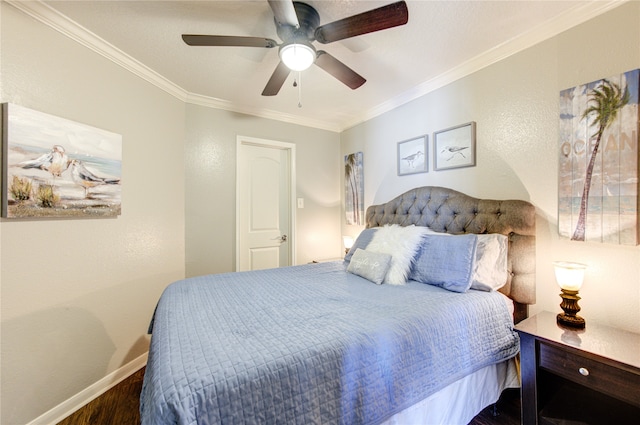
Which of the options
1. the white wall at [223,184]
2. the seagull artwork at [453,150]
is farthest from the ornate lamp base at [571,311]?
the white wall at [223,184]

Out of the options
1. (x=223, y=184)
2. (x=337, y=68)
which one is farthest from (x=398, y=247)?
(x=223, y=184)

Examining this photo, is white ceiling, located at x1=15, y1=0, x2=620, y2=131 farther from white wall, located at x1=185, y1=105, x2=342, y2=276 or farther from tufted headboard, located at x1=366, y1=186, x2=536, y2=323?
tufted headboard, located at x1=366, y1=186, x2=536, y2=323

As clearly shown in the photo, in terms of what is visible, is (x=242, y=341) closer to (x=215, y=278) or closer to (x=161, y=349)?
(x=161, y=349)

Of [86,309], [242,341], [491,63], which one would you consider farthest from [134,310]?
[491,63]

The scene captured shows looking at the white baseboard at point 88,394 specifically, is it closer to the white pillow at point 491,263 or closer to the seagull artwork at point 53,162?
the seagull artwork at point 53,162

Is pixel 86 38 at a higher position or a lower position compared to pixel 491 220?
higher

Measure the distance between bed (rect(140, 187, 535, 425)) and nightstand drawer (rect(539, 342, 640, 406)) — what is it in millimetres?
259

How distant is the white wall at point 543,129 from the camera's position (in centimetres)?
144

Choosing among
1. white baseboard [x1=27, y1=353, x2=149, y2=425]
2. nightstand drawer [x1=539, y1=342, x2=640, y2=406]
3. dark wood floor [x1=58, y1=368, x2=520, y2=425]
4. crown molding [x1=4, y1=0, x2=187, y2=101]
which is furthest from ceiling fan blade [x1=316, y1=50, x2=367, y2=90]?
white baseboard [x1=27, y1=353, x2=149, y2=425]

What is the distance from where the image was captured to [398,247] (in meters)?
2.02

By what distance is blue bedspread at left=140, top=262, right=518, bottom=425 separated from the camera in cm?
82

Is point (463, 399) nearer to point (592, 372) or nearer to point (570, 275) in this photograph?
point (592, 372)

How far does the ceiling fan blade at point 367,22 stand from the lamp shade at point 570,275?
5.24 ft

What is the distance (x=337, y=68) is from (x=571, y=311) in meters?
2.05
